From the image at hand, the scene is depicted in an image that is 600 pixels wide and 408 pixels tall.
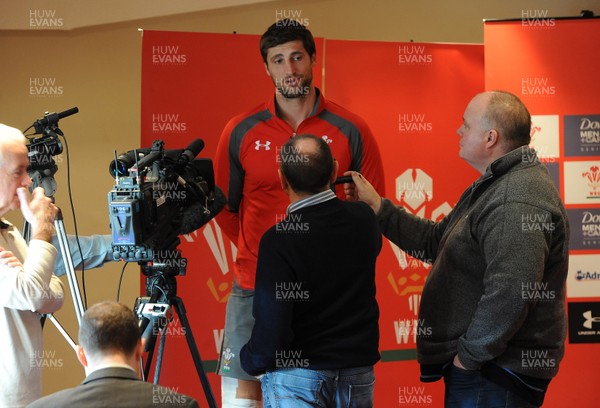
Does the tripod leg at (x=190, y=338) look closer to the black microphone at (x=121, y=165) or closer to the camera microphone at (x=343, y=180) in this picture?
the black microphone at (x=121, y=165)

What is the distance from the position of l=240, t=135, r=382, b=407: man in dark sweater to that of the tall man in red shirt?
0.68 m

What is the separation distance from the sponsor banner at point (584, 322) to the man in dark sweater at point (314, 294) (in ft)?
8.12

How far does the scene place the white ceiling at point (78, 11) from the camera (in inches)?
201

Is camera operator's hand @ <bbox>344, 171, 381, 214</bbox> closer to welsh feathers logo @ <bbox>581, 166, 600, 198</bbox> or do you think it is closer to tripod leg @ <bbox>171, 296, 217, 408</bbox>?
tripod leg @ <bbox>171, 296, 217, 408</bbox>

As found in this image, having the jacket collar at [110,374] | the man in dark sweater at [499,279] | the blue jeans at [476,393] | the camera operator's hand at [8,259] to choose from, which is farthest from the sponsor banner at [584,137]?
the jacket collar at [110,374]

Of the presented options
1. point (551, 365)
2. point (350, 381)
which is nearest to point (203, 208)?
point (350, 381)

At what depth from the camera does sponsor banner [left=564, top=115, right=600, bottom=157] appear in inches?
184

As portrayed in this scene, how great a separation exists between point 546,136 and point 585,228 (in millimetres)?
592

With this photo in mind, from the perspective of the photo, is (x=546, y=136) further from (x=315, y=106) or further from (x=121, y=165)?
(x=121, y=165)

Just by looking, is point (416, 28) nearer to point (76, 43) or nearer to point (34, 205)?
point (76, 43)

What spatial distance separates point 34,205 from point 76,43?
3021 mm

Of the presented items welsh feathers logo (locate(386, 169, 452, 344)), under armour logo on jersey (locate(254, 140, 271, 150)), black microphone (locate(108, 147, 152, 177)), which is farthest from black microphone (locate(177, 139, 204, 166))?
welsh feathers logo (locate(386, 169, 452, 344))

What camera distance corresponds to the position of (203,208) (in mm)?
2887

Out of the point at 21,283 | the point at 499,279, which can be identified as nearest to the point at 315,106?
the point at 499,279
